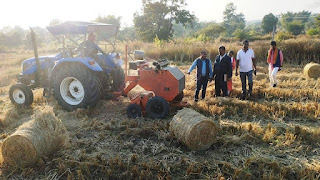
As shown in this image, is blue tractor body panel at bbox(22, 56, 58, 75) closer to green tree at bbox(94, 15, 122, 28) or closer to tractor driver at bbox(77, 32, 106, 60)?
tractor driver at bbox(77, 32, 106, 60)

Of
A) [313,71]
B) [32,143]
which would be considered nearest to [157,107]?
[32,143]

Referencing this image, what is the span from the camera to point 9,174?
349 cm

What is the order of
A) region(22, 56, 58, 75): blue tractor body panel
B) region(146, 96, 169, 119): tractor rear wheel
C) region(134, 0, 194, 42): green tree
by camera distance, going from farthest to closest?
region(134, 0, 194, 42): green tree, region(22, 56, 58, 75): blue tractor body panel, region(146, 96, 169, 119): tractor rear wheel

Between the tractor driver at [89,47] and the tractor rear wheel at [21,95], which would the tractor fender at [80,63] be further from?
the tractor rear wheel at [21,95]

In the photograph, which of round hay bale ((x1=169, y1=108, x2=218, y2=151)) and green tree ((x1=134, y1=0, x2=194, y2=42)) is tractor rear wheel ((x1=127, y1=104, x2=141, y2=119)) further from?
green tree ((x1=134, y1=0, x2=194, y2=42))

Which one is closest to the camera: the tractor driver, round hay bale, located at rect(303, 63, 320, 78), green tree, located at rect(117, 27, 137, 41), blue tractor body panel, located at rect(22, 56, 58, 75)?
the tractor driver

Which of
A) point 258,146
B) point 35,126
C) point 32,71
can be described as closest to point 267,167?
point 258,146

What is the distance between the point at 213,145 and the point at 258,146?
2.45 ft

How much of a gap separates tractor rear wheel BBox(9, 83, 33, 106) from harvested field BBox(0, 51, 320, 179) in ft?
0.82

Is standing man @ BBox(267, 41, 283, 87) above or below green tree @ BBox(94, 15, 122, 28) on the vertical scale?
below

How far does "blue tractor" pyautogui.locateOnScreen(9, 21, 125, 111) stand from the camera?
18.7 feet

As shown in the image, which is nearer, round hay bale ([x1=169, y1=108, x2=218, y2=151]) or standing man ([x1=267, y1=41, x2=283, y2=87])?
round hay bale ([x1=169, y1=108, x2=218, y2=151])

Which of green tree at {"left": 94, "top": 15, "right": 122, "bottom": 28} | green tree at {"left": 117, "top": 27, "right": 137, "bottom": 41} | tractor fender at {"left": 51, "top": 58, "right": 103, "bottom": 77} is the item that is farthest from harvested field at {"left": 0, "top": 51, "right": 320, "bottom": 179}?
green tree at {"left": 94, "top": 15, "right": 122, "bottom": 28}

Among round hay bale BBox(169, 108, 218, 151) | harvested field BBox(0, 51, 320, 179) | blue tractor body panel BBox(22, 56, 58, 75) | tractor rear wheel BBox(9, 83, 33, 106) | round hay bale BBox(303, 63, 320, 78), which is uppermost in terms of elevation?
blue tractor body panel BBox(22, 56, 58, 75)
